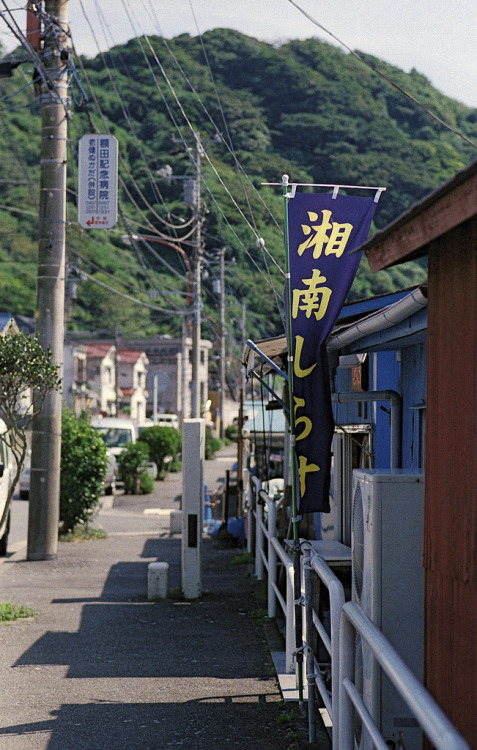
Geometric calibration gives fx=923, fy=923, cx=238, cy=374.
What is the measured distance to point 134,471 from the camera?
27266mm

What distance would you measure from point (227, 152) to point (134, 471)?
12466 millimetres

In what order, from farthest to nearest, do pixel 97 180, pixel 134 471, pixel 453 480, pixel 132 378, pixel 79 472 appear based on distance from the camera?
pixel 132 378 < pixel 134 471 < pixel 79 472 < pixel 97 180 < pixel 453 480

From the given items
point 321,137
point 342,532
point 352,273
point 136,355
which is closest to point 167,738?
point 352,273

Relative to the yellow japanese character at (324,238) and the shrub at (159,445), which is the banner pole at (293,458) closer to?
the yellow japanese character at (324,238)

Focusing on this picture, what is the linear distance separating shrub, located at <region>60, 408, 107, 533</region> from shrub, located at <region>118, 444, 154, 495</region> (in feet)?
33.3

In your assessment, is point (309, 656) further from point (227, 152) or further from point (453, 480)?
point (227, 152)

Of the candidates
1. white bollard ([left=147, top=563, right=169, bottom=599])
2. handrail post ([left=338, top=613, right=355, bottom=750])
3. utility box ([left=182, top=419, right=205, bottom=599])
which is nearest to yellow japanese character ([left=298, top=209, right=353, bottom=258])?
handrail post ([left=338, top=613, right=355, bottom=750])

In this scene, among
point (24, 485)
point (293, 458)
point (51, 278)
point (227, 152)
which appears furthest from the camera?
point (227, 152)

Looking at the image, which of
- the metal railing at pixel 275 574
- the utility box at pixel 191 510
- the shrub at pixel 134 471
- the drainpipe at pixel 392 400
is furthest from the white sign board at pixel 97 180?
the shrub at pixel 134 471

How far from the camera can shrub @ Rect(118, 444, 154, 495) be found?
88.9 feet

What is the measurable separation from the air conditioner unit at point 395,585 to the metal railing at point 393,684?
0.84 feet

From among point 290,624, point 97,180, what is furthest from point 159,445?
point 290,624

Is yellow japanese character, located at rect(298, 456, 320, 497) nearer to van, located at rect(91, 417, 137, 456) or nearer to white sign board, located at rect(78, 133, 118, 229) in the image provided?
white sign board, located at rect(78, 133, 118, 229)

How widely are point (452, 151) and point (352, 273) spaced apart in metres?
47.0
